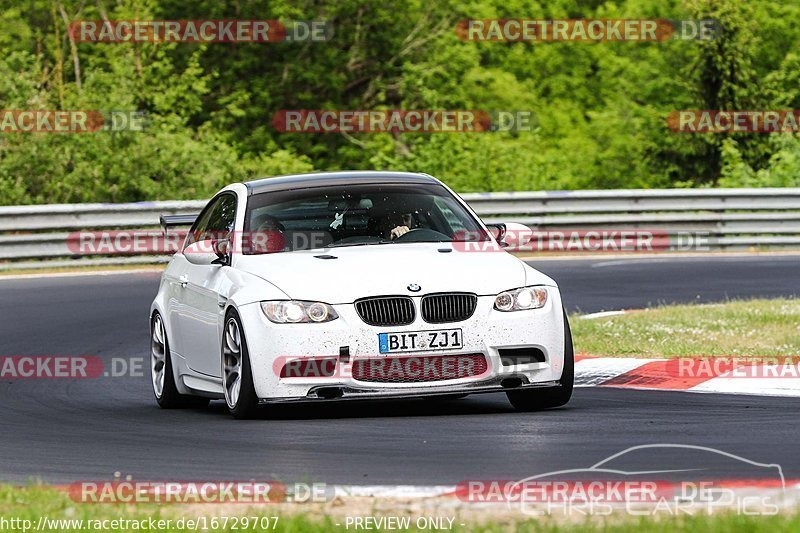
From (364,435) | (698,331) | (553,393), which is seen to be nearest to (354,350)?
(364,435)

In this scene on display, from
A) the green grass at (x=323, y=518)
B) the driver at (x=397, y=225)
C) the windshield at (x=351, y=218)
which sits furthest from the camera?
the driver at (x=397, y=225)

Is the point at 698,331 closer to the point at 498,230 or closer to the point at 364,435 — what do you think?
the point at 498,230

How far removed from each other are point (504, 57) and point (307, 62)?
2284 cm

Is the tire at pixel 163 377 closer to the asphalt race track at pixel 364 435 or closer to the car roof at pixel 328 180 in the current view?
the asphalt race track at pixel 364 435

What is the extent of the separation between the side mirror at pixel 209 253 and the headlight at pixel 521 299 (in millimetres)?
1897

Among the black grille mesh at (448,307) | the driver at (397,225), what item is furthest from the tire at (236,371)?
the driver at (397,225)

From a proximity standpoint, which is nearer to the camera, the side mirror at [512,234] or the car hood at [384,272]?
the car hood at [384,272]

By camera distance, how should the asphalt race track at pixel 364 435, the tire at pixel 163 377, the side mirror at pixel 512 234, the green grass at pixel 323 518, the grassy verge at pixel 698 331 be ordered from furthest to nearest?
the grassy verge at pixel 698 331 → the tire at pixel 163 377 → the side mirror at pixel 512 234 → the asphalt race track at pixel 364 435 → the green grass at pixel 323 518

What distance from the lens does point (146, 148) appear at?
30094 mm

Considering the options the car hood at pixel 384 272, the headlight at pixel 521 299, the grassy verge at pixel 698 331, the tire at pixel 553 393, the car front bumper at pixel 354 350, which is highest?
the car hood at pixel 384 272

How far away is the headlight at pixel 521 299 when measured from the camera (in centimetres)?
984

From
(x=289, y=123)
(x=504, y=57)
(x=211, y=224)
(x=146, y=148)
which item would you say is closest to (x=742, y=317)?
(x=211, y=224)

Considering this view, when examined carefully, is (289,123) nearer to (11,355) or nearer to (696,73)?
(696,73)

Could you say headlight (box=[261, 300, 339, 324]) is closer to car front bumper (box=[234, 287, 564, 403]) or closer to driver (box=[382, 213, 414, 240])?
car front bumper (box=[234, 287, 564, 403])
